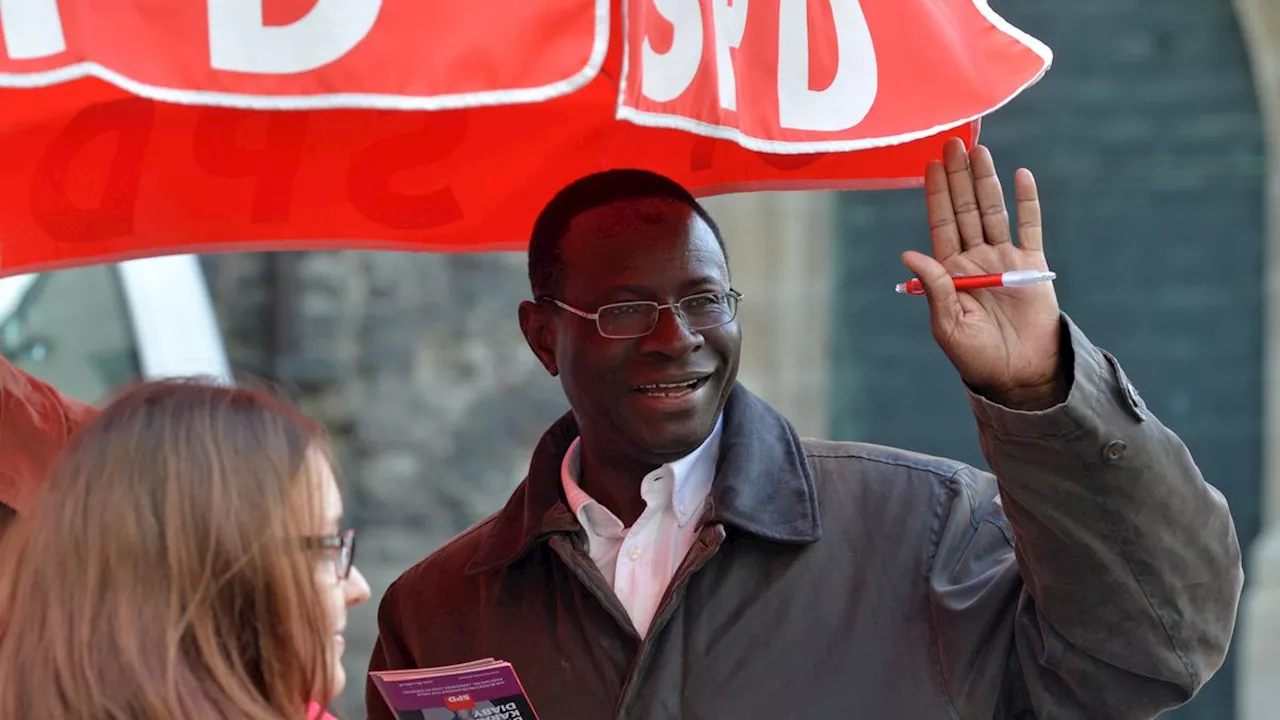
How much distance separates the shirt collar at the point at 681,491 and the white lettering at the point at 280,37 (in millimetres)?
1016

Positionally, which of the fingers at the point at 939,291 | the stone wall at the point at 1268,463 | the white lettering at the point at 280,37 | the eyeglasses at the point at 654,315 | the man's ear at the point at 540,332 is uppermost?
the white lettering at the point at 280,37

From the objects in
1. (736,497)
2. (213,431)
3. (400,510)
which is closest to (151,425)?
(213,431)

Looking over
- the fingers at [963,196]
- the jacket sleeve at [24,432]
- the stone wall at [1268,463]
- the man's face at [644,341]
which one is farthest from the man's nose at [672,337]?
the stone wall at [1268,463]

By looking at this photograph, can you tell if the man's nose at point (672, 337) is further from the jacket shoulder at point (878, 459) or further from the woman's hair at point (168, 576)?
the woman's hair at point (168, 576)

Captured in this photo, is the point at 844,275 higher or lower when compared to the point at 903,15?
lower

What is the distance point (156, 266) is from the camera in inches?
209

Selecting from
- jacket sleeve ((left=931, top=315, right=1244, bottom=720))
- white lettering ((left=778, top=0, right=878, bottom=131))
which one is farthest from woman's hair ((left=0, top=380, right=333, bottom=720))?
jacket sleeve ((left=931, top=315, right=1244, bottom=720))

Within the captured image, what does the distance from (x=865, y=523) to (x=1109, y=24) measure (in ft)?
16.8

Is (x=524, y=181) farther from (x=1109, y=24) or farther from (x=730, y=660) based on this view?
(x=1109, y=24)

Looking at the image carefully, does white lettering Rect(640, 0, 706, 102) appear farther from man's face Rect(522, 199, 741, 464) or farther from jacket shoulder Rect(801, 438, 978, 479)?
jacket shoulder Rect(801, 438, 978, 479)

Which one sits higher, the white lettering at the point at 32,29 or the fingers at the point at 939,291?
the white lettering at the point at 32,29

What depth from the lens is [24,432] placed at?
133 inches

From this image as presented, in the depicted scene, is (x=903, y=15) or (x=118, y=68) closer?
(x=118, y=68)

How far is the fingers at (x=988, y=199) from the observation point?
2590mm
